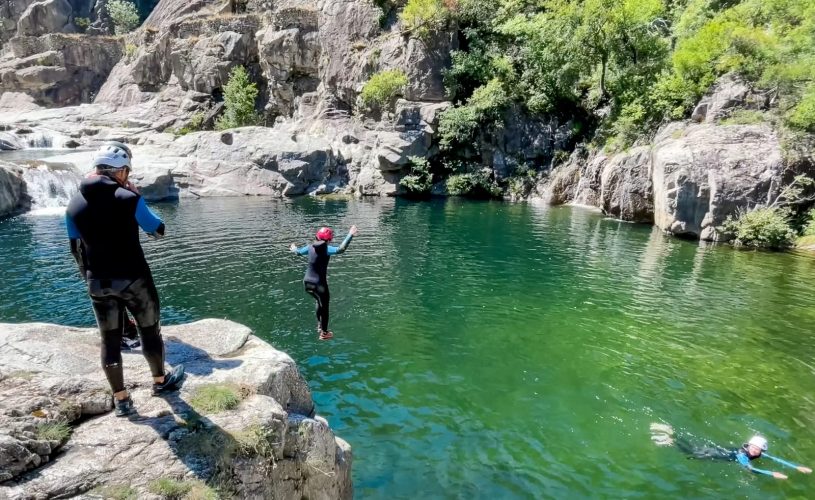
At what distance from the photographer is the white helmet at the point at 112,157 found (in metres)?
5.35

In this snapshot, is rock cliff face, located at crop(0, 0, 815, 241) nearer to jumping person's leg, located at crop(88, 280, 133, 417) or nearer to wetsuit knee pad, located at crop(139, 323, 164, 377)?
wetsuit knee pad, located at crop(139, 323, 164, 377)

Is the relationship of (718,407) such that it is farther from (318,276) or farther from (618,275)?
(618,275)

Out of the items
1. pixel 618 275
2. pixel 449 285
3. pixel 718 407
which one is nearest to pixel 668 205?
pixel 618 275

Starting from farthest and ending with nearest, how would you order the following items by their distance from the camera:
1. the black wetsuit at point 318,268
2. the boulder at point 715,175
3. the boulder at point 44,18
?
the boulder at point 44,18, the boulder at point 715,175, the black wetsuit at point 318,268

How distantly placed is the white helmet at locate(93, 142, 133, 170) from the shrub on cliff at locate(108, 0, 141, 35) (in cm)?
9518

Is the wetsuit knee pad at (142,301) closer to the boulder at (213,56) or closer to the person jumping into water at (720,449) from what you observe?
the person jumping into water at (720,449)

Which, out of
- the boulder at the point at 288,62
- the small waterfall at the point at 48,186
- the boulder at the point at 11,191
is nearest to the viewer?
the boulder at the point at 11,191

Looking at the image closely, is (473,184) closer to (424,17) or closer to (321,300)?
(424,17)

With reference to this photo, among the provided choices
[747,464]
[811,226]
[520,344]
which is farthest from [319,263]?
[811,226]

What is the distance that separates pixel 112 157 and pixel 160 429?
295 cm

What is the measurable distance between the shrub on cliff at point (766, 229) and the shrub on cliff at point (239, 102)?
171 ft

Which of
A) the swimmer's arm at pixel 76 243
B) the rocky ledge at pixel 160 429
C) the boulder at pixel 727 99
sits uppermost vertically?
the boulder at pixel 727 99

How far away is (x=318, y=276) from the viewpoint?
12.4 metres

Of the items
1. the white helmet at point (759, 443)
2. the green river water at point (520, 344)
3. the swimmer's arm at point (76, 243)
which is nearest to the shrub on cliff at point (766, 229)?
the green river water at point (520, 344)
